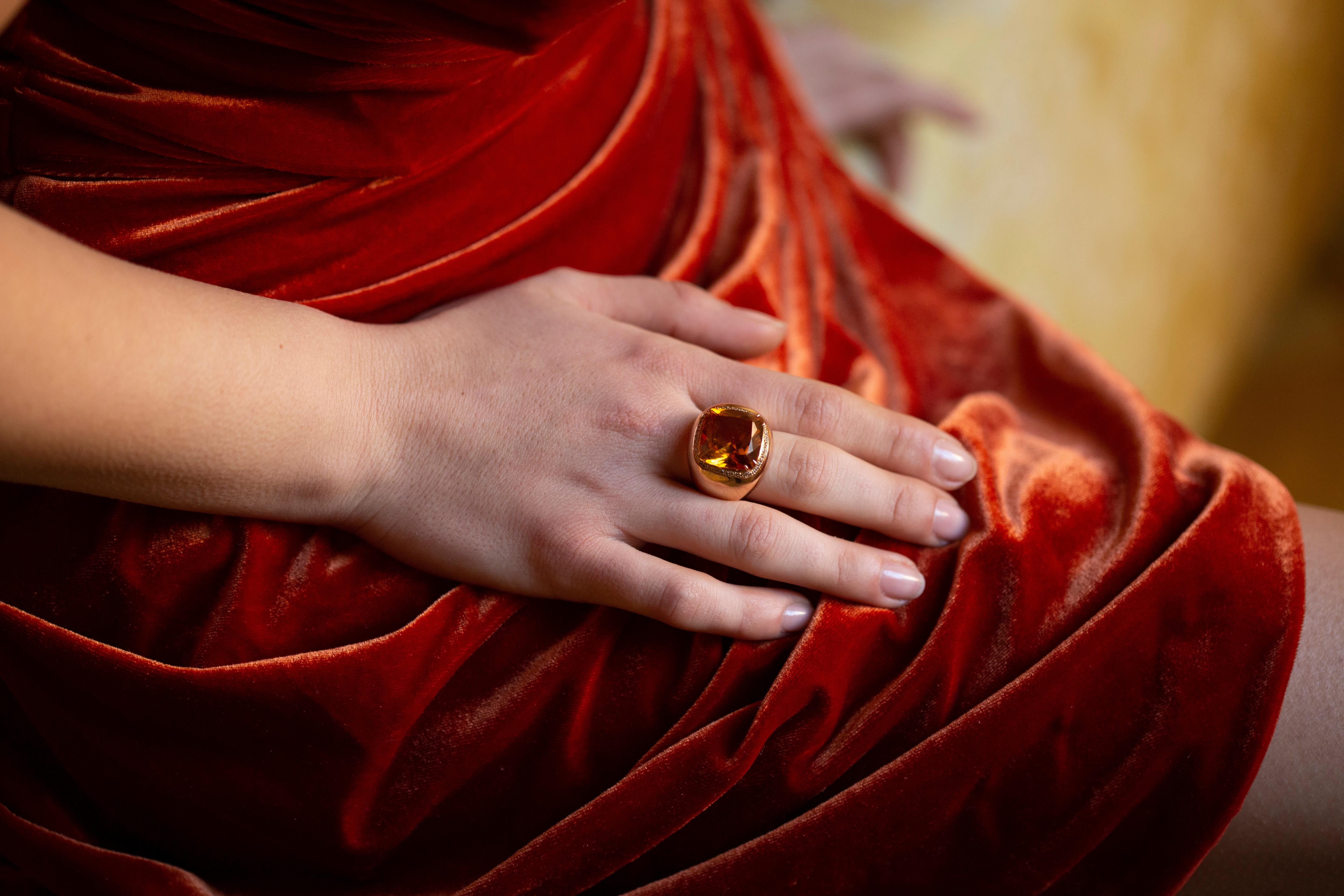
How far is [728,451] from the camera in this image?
1.70 feet

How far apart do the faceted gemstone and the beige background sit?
38.9 inches

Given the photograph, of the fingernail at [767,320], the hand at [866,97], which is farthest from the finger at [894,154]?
the fingernail at [767,320]

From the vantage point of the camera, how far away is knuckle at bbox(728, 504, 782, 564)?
52 cm

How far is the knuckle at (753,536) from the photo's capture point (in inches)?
20.4

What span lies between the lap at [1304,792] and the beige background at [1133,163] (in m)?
1.00

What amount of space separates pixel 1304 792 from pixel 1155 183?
1.55 metres

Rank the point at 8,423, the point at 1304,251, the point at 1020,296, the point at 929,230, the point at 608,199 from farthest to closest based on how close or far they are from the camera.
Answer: the point at 1304,251 → the point at 1020,296 → the point at 929,230 → the point at 608,199 → the point at 8,423

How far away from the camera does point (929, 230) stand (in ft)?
4.78

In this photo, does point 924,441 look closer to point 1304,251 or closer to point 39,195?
point 39,195

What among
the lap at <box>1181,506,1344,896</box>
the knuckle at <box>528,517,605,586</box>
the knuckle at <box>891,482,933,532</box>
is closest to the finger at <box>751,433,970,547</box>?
the knuckle at <box>891,482,933,532</box>

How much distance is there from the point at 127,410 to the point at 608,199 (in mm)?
360

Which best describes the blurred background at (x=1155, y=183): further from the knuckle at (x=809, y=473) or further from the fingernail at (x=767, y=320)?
the knuckle at (x=809, y=473)

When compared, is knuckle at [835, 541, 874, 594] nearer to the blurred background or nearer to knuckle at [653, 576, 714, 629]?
knuckle at [653, 576, 714, 629]

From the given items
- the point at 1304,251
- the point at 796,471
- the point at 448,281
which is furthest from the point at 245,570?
the point at 1304,251
